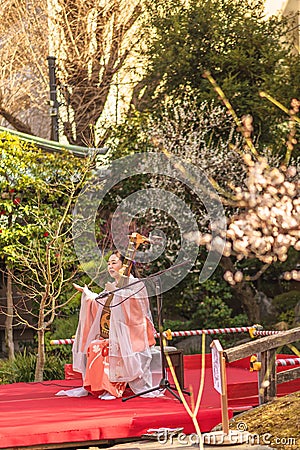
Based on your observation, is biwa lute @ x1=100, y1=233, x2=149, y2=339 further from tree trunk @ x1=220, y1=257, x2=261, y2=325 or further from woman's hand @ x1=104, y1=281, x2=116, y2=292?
tree trunk @ x1=220, y1=257, x2=261, y2=325

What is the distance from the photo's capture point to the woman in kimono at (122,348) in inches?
261

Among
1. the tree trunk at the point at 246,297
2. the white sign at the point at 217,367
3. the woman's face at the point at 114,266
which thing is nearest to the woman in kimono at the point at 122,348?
the woman's face at the point at 114,266

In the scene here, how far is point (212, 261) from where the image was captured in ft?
38.3

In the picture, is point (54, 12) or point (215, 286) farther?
point (54, 12)

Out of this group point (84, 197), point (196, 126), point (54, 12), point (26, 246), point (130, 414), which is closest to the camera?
point (130, 414)

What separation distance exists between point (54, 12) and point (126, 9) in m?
1.30

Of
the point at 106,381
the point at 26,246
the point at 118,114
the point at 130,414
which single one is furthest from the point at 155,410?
the point at 118,114

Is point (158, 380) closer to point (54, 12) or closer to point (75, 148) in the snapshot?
point (75, 148)

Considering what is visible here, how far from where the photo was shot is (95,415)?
5.79 metres

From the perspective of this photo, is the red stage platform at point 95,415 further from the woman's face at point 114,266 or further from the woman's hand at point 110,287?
the woman's face at point 114,266

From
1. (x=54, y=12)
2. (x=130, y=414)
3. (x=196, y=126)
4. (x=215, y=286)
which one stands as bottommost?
(x=130, y=414)

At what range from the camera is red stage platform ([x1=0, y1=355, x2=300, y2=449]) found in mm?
5359

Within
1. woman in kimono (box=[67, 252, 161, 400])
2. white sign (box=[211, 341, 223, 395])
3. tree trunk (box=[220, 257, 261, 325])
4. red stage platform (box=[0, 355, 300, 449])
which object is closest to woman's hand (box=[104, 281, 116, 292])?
woman in kimono (box=[67, 252, 161, 400])

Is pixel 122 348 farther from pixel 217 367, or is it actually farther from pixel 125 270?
pixel 217 367
